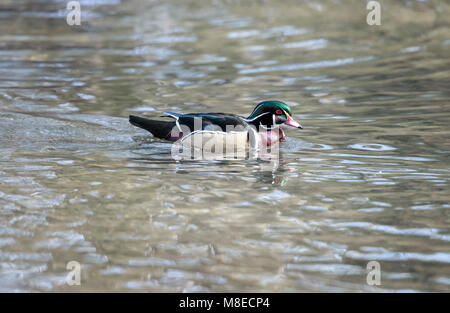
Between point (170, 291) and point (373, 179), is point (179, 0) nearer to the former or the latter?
point (373, 179)

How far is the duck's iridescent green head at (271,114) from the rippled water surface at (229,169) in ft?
1.47

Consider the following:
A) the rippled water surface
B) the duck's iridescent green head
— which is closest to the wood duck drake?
the duck's iridescent green head

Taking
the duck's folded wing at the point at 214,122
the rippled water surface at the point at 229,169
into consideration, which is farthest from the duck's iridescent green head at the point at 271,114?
the rippled water surface at the point at 229,169

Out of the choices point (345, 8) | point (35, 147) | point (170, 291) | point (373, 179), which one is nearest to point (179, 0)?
point (345, 8)

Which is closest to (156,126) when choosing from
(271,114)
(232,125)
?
(232,125)

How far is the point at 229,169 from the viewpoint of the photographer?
31.6 ft

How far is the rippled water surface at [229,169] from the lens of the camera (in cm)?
651

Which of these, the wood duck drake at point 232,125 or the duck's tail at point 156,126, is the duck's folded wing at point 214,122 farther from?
the duck's tail at point 156,126

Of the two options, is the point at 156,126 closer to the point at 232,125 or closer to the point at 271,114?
the point at 232,125

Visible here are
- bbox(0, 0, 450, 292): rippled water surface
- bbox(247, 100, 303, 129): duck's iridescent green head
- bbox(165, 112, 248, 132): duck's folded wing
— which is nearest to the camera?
bbox(0, 0, 450, 292): rippled water surface

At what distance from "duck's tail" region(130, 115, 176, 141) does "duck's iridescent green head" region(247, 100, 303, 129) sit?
112cm

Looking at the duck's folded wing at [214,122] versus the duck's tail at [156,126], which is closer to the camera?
the duck's folded wing at [214,122]

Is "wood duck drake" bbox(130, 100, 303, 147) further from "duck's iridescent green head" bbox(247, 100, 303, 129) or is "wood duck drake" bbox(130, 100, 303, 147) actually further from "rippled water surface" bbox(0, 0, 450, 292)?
"rippled water surface" bbox(0, 0, 450, 292)

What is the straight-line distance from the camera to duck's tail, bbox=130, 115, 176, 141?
1099 centimetres
